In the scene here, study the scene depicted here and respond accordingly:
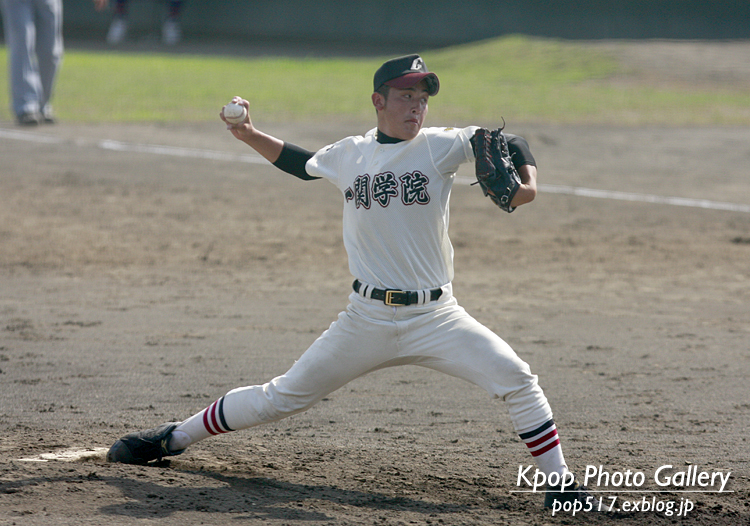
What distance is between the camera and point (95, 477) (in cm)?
352

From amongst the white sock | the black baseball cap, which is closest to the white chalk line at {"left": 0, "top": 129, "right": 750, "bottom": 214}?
the black baseball cap

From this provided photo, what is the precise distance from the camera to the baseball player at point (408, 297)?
11.1 ft

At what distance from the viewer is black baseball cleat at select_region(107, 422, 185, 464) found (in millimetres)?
3709

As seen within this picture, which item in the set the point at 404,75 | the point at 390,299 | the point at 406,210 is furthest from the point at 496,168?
the point at 390,299

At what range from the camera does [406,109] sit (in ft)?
11.5

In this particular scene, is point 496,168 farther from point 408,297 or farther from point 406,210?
point 408,297

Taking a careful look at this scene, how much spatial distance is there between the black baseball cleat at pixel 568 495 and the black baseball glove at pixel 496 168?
3.51 ft

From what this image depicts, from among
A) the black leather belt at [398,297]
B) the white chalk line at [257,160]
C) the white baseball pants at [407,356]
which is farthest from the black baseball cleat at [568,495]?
the white chalk line at [257,160]

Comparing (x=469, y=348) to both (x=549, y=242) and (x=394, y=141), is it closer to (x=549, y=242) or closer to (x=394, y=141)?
(x=394, y=141)

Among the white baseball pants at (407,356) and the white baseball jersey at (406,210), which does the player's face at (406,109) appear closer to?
the white baseball jersey at (406,210)

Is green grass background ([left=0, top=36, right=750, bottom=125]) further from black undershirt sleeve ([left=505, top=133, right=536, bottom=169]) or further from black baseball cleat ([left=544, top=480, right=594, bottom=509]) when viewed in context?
black baseball cleat ([left=544, top=480, right=594, bottom=509])

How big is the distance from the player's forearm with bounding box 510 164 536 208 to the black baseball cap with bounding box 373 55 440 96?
1.56ft

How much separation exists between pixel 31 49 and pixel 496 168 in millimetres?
10621

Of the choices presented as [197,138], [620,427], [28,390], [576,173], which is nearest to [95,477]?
[28,390]
